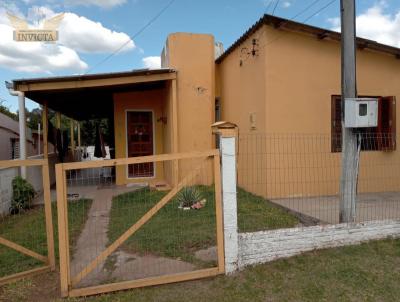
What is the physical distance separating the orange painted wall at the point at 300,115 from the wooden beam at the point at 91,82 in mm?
2391

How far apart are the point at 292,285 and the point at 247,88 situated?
6.03 metres

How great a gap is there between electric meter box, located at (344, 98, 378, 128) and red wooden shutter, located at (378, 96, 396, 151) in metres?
4.30

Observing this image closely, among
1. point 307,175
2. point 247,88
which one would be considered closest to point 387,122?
point 307,175

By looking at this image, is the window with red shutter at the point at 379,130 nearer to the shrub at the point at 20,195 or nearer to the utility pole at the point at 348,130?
the utility pole at the point at 348,130

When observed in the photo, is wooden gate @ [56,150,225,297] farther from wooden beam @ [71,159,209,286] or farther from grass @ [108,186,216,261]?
grass @ [108,186,216,261]

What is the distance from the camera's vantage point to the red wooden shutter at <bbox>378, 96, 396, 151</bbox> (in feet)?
28.2

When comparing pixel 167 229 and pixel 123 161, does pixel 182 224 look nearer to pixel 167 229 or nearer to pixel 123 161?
pixel 167 229

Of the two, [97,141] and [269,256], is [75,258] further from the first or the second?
[97,141]

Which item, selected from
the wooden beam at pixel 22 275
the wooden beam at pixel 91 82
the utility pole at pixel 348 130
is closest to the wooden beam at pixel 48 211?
the wooden beam at pixel 22 275

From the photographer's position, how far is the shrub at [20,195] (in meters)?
8.12

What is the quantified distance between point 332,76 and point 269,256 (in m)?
5.47

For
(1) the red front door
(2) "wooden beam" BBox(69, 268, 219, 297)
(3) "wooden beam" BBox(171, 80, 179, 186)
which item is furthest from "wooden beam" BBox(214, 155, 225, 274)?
(1) the red front door

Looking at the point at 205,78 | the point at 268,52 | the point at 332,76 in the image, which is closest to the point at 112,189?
the point at 205,78

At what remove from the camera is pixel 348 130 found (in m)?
5.05
